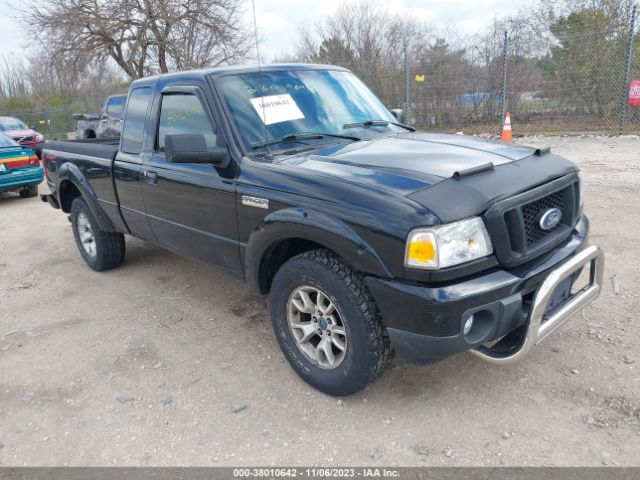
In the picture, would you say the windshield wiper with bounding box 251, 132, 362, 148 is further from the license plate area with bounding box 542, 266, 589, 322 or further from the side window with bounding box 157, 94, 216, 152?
the license plate area with bounding box 542, 266, 589, 322

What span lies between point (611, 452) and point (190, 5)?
2140 cm

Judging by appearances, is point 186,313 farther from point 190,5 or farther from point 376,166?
point 190,5

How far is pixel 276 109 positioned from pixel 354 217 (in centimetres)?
132

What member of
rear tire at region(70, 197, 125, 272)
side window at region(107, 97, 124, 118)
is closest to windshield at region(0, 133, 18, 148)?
side window at region(107, 97, 124, 118)

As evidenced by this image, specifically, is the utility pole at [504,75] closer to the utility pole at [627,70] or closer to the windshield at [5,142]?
the utility pole at [627,70]

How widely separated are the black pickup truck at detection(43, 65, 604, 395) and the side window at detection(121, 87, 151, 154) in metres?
0.03

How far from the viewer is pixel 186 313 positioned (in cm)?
435

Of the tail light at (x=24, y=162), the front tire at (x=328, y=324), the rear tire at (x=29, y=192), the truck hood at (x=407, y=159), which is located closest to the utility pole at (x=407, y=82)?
the tail light at (x=24, y=162)

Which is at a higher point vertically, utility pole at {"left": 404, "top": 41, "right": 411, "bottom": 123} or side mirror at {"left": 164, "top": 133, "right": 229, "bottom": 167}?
utility pole at {"left": 404, "top": 41, "right": 411, "bottom": 123}

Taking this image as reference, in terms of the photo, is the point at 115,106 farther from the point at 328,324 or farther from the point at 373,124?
the point at 328,324

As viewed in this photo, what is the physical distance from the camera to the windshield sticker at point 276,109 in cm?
346

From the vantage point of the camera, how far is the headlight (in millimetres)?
2363

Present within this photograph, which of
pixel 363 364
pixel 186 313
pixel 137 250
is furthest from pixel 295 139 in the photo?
pixel 137 250

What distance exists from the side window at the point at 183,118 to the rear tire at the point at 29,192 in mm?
7803
